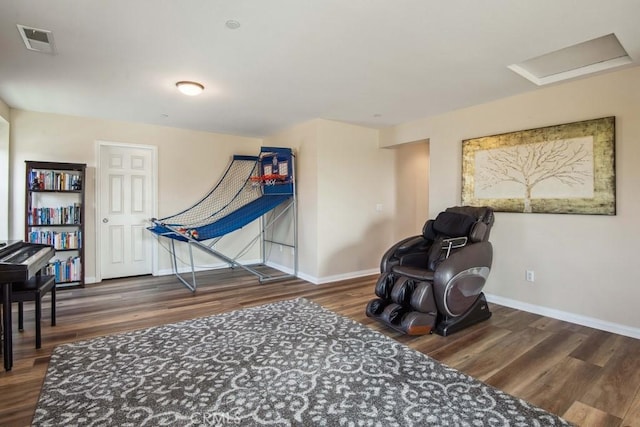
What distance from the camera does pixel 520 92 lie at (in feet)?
11.9

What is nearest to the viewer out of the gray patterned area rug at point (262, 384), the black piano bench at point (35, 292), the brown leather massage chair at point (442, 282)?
the gray patterned area rug at point (262, 384)

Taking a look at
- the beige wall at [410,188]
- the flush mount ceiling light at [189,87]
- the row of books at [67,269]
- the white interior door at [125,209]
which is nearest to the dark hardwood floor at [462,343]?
the row of books at [67,269]

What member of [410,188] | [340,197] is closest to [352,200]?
[340,197]

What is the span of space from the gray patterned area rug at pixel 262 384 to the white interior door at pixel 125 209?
259cm

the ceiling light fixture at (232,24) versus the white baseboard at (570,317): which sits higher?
the ceiling light fixture at (232,24)

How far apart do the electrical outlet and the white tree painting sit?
0.70 m

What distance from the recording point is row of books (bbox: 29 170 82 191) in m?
4.27

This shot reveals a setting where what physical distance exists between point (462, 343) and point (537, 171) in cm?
210

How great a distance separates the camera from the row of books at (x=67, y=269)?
4367mm

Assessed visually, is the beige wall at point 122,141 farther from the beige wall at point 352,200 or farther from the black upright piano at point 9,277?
the black upright piano at point 9,277

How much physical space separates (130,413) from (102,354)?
0.96m

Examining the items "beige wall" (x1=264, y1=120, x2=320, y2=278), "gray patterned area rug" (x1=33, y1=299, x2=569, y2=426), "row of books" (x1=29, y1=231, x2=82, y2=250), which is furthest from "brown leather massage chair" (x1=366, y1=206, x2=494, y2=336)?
"row of books" (x1=29, y1=231, x2=82, y2=250)

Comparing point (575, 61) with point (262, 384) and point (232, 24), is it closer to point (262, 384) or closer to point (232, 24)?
point (232, 24)

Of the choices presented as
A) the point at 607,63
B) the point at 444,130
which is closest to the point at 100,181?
the point at 444,130
